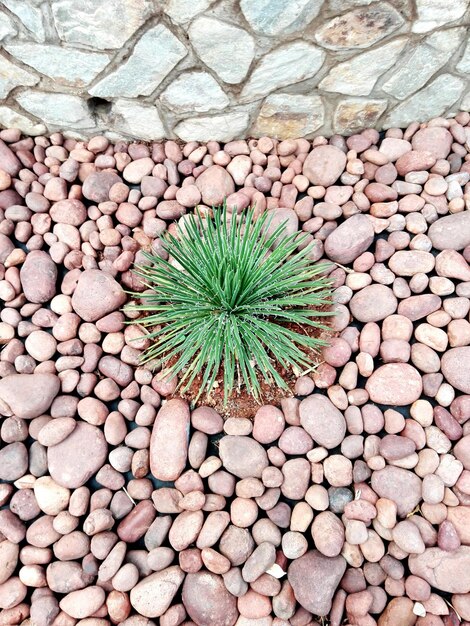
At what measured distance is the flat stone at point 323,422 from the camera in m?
1.68

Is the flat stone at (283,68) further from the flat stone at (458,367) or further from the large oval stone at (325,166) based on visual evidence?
the flat stone at (458,367)

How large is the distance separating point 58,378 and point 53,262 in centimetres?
52

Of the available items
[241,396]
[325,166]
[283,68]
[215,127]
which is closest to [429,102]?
[325,166]

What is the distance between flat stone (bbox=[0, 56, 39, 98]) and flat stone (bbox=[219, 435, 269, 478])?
1.70 meters

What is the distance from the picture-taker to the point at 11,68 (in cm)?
190

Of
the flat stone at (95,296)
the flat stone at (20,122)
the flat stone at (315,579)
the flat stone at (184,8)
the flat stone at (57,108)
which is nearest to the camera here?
the flat stone at (315,579)

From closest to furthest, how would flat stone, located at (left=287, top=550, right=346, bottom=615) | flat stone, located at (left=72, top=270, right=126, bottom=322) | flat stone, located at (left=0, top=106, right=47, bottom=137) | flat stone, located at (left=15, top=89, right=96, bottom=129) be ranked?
1. flat stone, located at (left=287, top=550, right=346, bottom=615)
2. flat stone, located at (left=72, top=270, right=126, bottom=322)
3. flat stone, located at (left=15, top=89, right=96, bottom=129)
4. flat stone, located at (left=0, top=106, right=47, bottom=137)

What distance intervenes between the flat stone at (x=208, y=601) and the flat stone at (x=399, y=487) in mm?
635

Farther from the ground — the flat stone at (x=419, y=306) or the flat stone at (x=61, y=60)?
the flat stone at (x=61, y=60)

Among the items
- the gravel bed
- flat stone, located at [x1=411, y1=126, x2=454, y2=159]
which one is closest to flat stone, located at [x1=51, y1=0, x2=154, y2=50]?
the gravel bed

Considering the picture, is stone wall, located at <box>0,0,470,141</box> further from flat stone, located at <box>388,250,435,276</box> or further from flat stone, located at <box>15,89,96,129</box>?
flat stone, located at <box>388,250,435,276</box>

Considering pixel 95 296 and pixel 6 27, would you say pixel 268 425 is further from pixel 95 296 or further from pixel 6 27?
pixel 6 27

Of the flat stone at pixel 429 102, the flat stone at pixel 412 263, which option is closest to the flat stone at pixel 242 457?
the flat stone at pixel 412 263

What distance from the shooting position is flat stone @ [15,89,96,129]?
2006mm
